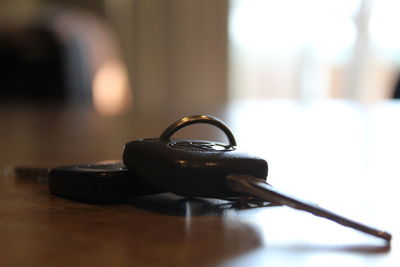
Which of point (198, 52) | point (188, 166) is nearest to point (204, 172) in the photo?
point (188, 166)

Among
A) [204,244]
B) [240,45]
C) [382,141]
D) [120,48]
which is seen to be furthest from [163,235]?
[120,48]

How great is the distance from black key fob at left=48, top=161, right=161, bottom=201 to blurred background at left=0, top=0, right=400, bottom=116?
11.1 feet

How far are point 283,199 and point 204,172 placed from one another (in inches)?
1.9

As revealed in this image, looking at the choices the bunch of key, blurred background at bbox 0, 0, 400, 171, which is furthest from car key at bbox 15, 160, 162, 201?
blurred background at bbox 0, 0, 400, 171

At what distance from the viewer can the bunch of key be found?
336 mm

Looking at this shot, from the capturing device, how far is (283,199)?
12.7 inches

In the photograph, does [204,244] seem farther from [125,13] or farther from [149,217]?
[125,13]

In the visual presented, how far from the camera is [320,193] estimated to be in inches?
17.7

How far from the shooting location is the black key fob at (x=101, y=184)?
0.37 metres

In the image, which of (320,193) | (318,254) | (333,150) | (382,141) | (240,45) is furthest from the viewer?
(240,45)

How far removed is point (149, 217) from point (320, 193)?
170 mm

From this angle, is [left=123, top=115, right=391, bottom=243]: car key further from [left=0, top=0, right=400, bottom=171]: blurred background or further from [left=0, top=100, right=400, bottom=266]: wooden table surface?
[left=0, top=0, right=400, bottom=171]: blurred background

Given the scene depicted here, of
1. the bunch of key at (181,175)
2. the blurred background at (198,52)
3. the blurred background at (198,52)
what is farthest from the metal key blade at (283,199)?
the blurred background at (198,52)

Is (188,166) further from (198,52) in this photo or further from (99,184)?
(198,52)
